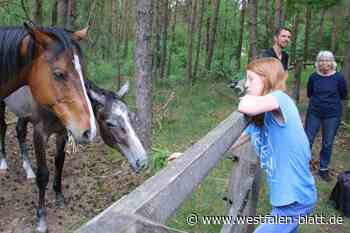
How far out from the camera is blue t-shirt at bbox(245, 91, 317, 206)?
242cm

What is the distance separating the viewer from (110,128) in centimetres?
450

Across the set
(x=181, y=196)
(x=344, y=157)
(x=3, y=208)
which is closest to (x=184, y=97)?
(x=344, y=157)

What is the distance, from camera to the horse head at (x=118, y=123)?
14.5 feet

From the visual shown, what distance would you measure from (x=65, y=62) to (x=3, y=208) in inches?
99.8

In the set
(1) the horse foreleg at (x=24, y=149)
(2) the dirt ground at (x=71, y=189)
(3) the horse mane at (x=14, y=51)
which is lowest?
A: (2) the dirt ground at (x=71, y=189)

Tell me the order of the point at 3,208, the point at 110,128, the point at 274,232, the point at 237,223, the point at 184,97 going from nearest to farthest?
the point at 274,232 < the point at 237,223 < the point at 110,128 < the point at 3,208 < the point at 184,97

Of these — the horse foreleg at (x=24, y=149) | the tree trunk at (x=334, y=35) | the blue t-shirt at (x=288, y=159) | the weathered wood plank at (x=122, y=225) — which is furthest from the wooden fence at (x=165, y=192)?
the tree trunk at (x=334, y=35)

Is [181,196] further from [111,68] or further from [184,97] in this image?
[111,68]

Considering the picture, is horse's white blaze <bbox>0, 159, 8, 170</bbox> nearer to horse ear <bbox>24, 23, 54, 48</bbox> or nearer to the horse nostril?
horse ear <bbox>24, 23, 54, 48</bbox>

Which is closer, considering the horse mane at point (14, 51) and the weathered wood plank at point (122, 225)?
the weathered wood plank at point (122, 225)

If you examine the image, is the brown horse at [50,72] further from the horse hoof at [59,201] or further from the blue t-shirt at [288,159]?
the horse hoof at [59,201]

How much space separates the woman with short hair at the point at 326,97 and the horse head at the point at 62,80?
4.00 meters

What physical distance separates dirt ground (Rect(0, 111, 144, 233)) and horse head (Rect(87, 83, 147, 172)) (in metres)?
1.00

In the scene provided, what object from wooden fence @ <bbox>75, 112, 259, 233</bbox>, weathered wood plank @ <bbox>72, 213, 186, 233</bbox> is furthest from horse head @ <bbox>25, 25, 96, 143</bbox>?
weathered wood plank @ <bbox>72, 213, 186, 233</bbox>
